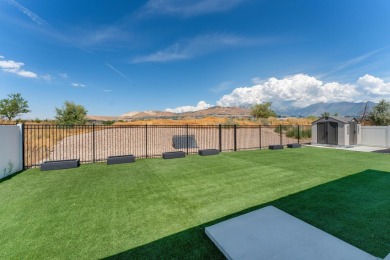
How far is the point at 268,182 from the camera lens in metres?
5.54

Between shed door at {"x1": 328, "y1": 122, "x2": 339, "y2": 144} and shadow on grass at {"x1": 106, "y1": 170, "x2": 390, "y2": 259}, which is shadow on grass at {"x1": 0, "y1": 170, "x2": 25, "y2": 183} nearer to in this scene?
shadow on grass at {"x1": 106, "y1": 170, "x2": 390, "y2": 259}

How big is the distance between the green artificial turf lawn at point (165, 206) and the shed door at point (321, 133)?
8.14 m

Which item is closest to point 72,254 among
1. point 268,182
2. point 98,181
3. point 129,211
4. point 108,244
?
point 108,244

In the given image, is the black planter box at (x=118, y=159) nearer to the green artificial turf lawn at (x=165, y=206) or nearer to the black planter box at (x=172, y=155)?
the green artificial turf lawn at (x=165, y=206)

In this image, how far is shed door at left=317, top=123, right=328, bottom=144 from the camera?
14431mm

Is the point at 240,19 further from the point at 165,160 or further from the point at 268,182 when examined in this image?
the point at 268,182

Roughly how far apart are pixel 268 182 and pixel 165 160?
5118 millimetres

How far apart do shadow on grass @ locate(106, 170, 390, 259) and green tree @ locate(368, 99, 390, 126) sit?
844 inches

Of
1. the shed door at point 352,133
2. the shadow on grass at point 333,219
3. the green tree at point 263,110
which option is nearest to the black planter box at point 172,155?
the shadow on grass at point 333,219

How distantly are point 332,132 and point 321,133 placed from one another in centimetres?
81

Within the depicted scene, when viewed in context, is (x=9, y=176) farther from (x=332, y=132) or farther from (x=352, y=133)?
(x=352, y=133)

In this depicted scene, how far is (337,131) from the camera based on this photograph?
13.6m

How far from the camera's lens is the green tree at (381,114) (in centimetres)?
2020

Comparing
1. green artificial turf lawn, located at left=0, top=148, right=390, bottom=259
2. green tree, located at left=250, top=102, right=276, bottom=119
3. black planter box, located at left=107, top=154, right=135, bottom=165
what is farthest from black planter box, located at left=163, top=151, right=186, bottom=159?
green tree, located at left=250, top=102, right=276, bottom=119
